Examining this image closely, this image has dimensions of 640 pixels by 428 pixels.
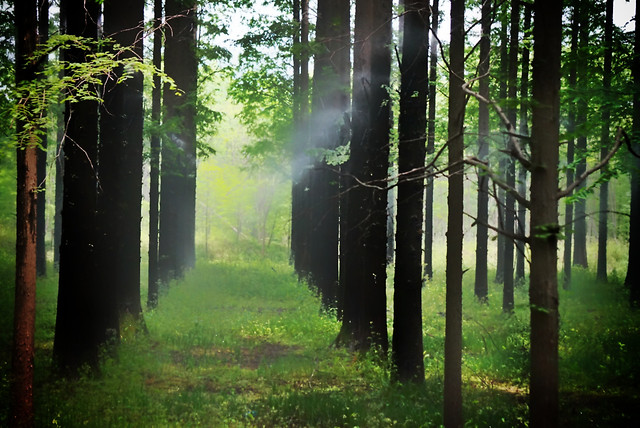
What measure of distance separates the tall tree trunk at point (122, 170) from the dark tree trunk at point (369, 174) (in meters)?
4.93

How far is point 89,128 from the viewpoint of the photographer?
9164mm

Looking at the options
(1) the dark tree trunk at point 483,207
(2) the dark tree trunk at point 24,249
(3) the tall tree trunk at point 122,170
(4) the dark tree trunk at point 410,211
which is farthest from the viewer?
(1) the dark tree trunk at point 483,207

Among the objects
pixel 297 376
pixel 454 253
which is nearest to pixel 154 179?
pixel 297 376

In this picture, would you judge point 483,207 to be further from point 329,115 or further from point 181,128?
point 181,128

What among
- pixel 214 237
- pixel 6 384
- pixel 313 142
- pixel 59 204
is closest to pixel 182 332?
pixel 6 384

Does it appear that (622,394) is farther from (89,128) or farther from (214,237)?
(214,237)

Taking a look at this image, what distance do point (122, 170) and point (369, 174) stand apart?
18.9 feet

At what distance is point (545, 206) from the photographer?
425 cm

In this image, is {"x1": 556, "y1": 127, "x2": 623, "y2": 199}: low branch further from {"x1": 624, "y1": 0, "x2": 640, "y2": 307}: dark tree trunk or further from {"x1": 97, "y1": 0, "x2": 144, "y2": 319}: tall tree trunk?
{"x1": 624, "y1": 0, "x2": 640, "y2": 307}: dark tree trunk

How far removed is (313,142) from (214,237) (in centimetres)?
3101

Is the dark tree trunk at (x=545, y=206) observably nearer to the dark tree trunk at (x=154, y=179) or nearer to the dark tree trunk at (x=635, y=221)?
the dark tree trunk at (x=635, y=221)

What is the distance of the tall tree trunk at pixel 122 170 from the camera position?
34.4 ft

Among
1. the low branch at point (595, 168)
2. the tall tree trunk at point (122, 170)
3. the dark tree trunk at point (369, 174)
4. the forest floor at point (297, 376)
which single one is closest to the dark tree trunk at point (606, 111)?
the forest floor at point (297, 376)

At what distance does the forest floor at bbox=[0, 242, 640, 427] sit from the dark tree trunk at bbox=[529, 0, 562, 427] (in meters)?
0.33
